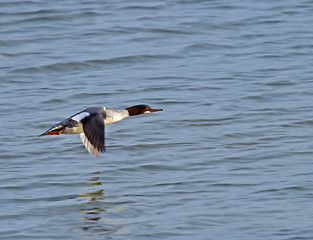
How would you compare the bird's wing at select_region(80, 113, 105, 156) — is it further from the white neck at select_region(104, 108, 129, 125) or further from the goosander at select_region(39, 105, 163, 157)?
the white neck at select_region(104, 108, 129, 125)

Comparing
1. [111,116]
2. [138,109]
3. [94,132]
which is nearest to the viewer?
[94,132]

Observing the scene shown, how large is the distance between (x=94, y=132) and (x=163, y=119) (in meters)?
2.44

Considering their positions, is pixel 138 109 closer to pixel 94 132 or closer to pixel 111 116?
pixel 111 116

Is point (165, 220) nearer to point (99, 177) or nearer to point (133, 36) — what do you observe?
point (99, 177)

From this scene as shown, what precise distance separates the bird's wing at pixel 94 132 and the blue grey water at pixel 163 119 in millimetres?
400

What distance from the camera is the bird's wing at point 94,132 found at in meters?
7.19

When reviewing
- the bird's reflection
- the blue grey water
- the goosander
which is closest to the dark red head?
the goosander

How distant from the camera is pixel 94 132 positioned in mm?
7328

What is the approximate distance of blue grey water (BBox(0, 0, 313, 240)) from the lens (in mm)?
6445

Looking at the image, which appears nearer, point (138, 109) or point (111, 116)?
point (111, 116)

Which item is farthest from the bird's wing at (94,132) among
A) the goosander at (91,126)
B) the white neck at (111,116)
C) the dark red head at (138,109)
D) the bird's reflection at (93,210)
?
the dark red head at (138,109)

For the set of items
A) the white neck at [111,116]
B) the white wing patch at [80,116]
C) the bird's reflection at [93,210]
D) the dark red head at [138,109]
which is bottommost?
the bird's reflection at [93,210]

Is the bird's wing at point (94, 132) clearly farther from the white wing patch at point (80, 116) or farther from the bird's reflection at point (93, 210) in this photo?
the bird's reflection at point (93, 210)

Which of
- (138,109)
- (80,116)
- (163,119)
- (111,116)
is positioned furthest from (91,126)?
(163,119)
